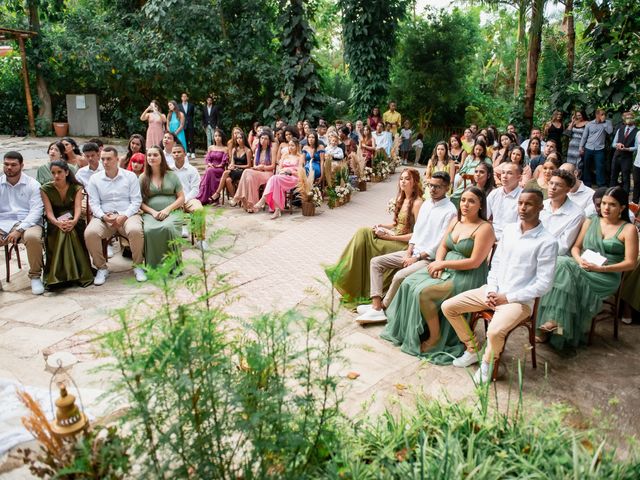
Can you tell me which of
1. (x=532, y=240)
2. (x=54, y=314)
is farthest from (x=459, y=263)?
(x=54, y=314)

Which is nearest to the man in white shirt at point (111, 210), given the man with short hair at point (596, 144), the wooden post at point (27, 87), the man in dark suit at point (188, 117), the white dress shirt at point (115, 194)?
the white dress shirt at point (115, 194)

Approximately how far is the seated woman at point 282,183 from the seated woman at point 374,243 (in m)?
3.73

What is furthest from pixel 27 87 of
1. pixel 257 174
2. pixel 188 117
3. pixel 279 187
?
pixel 279 187

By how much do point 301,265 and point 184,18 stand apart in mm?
12076

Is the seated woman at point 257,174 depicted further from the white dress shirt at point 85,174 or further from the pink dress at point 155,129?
the pink dress at point 155,129

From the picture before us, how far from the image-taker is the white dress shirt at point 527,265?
3.87 metres

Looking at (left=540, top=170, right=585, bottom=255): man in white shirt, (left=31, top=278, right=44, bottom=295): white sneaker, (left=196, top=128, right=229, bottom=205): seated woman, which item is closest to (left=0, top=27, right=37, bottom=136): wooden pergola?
(left=196, top=128, right=229, bottom=205): seated woman

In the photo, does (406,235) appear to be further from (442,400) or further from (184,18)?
(184,18)

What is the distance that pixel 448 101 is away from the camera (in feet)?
57.4

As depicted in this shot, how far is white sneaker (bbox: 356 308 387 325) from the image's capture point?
16.1ft

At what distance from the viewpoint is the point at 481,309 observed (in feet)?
13.5

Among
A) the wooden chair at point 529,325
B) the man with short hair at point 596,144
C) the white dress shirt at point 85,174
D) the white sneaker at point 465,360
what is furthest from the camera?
the man with short hair at point 596,144

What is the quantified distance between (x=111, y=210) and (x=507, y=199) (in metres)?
4.31

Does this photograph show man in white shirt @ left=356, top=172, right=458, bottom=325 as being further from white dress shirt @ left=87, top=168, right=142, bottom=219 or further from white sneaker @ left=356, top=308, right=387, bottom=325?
white dress shirt @ left=87, top=168, right=142, bottom=219
